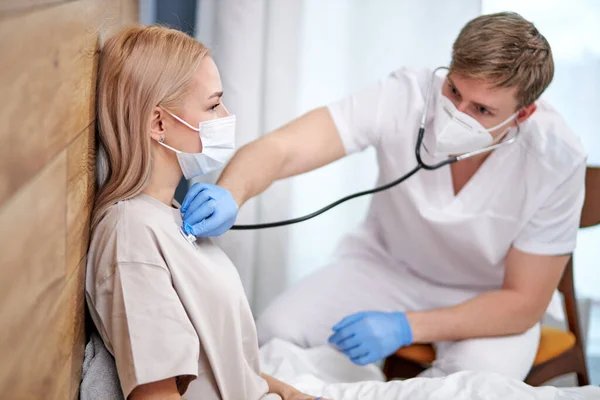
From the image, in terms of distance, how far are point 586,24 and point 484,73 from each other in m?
0.84

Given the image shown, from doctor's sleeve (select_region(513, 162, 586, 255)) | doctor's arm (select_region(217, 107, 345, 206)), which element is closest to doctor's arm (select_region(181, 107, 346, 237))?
doctor's arm (select_region(217, 107, 345, 206))

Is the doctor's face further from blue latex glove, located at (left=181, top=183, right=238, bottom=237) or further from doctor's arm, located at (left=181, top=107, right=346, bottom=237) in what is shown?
blue latex glove, located at (left=181, top=183, right=238, bottom=237)

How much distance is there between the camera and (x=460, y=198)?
1.80 meters

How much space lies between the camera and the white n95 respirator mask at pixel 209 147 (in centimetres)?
121

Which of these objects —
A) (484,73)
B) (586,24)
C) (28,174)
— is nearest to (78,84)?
(28,174)

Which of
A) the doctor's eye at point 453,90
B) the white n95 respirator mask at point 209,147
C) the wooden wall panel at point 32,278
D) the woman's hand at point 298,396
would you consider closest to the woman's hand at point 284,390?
the woman's hand at point 298,396

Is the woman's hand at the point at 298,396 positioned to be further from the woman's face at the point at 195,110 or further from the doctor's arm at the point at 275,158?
the woman's face at the point at 195,110

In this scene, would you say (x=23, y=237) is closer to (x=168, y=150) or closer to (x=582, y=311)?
(x=168, y=150)

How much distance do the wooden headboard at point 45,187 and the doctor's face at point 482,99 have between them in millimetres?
818

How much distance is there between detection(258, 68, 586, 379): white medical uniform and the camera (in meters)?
1.74

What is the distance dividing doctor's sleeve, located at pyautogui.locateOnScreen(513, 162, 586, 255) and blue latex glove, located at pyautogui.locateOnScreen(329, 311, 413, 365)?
0.35 meters

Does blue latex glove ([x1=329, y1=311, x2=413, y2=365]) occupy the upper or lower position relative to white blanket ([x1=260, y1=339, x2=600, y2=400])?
lower

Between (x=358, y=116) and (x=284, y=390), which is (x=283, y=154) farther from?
(x=284, y=390)

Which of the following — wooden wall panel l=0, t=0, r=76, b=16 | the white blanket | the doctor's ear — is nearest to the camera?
wooden wall panel l=0, t=0, r=76, b=16
